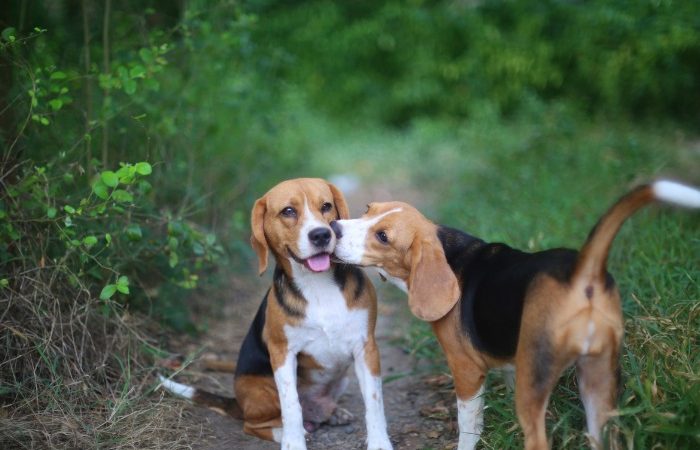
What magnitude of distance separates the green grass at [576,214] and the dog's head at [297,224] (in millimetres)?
1271

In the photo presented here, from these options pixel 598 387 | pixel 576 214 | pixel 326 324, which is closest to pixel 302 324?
pixel 326 324

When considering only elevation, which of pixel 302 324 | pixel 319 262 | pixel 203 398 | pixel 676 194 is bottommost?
pixel 203 398

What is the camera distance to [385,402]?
483cm

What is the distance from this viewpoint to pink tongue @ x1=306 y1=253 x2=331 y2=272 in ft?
13.1

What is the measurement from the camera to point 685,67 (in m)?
10.6

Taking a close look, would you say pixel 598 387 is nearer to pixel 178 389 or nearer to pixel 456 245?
pixel 456 245

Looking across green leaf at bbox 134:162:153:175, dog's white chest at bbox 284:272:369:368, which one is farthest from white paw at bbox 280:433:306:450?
green leaf at bbox 134:162:153:175

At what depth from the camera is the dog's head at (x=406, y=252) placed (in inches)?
146

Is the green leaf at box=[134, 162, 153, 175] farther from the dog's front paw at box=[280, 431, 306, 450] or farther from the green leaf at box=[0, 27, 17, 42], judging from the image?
the dog's front paw at box=[280, 431, 306, 450]

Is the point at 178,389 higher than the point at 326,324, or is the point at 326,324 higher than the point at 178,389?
the point at 326,324

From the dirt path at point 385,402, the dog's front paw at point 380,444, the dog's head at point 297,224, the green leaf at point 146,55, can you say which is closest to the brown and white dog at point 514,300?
the dog's head at point 297,224

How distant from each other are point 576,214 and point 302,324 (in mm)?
3742

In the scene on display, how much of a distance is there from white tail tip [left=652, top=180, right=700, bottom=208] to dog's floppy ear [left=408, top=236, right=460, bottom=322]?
1151 millimetres

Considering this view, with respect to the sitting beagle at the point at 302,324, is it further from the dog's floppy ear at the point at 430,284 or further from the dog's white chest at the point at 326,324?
the dog's floppy ear at the point at 430,284
